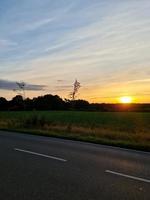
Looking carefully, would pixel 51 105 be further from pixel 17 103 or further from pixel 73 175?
pixel 73 175

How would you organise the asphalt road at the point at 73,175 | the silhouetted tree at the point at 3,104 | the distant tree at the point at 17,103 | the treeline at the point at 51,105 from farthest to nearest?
the silhouetted tree at the point at 3,104
the distant tree at the point at 17,103
the treeline at the point at 51,105
the asphalt road at the point at 73,175

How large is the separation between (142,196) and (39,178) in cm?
261

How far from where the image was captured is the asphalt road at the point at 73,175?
7055mm

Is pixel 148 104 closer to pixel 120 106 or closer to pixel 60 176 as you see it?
pixel 120 106

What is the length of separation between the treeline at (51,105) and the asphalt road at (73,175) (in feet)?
340

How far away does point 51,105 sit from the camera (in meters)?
132

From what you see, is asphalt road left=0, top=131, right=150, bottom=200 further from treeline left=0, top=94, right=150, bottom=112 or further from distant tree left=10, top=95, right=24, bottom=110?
distant tree left=10, top=95, right=24, bottom=110

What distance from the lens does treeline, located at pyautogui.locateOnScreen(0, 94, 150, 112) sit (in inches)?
4719

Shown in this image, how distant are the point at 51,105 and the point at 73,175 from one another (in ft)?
404

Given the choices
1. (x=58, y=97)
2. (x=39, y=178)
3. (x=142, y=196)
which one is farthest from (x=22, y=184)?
(x=58, y=97)

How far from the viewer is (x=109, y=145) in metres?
16.8

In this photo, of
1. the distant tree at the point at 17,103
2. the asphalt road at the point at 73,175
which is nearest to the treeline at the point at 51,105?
the distant tree at the point at 17,103

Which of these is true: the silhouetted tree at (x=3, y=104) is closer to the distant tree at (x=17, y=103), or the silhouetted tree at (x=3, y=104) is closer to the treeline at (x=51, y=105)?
the treeline at (x=51, y=105)

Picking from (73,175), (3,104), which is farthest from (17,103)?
(73,175)
